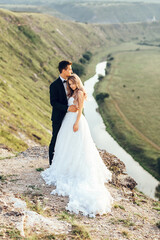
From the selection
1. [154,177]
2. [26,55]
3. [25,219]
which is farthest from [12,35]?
[25,219]

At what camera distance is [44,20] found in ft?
495

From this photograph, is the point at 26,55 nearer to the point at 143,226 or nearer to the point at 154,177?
the point at 154,177

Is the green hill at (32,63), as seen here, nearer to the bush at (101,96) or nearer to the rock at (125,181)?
the rock at (125,181)

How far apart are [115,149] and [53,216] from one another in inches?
1788

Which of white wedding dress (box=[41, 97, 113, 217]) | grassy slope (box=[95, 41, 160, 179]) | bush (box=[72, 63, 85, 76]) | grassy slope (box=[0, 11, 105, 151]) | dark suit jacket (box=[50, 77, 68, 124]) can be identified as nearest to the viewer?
white wedding dress (box=[41, 97, 113, 217])

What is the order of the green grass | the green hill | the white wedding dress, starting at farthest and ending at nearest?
the green grass
the green hill
the white wedding dress

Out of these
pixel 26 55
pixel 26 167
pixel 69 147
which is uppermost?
pixel 26 55

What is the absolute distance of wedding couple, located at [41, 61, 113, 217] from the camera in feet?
41.4

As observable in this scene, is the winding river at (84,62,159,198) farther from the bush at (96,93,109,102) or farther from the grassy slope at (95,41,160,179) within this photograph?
the bush at (96,93,109,102)

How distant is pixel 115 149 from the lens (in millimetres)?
55719

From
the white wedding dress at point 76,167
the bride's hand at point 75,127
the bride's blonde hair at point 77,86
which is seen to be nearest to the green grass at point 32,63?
the white wedding dress at point 76,167

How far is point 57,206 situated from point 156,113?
2545 inches

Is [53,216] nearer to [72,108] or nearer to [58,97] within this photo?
[72,108]

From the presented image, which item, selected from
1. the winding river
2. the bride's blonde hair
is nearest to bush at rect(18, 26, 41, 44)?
the winding river
